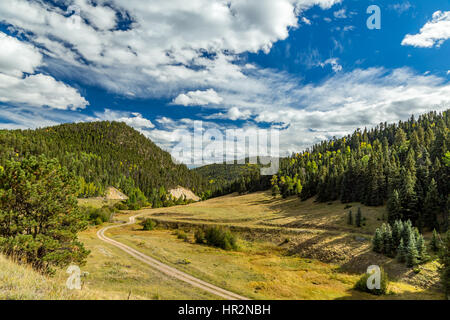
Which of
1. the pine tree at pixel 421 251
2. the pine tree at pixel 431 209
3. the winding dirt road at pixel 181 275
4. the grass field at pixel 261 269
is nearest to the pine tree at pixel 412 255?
the pine tree at pixel 421 251

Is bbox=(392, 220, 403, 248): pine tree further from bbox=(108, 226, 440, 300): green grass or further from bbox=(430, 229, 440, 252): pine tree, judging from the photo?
bbox=(108, 226, 440, 300): green grass

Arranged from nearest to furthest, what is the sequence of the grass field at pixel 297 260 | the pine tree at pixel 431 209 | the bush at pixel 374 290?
the bush at pixel 374 290
the grass field at pixel 297 260
the pine tree at pixel 431 209

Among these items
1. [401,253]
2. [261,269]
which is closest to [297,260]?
[261,269]

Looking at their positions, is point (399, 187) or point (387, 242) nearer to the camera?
point (387, 242)

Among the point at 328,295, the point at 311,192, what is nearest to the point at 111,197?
the point at 311,192

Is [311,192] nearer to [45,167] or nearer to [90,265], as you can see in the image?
[90,265]

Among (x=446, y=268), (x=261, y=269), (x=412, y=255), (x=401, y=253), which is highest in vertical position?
(x=446, y=268)

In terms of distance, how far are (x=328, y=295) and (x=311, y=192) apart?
7989 cm

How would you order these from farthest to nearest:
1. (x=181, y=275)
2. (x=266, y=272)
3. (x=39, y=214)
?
(x=266, y=272) → (x=181, y=275) → (x=39, y=214)

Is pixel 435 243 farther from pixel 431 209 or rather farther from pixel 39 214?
pixel 39 214

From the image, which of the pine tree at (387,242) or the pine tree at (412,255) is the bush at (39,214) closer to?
the pine tree at (412,255)

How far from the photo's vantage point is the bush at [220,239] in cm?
5271

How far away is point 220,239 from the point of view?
5450 cm

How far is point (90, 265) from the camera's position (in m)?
32.8
